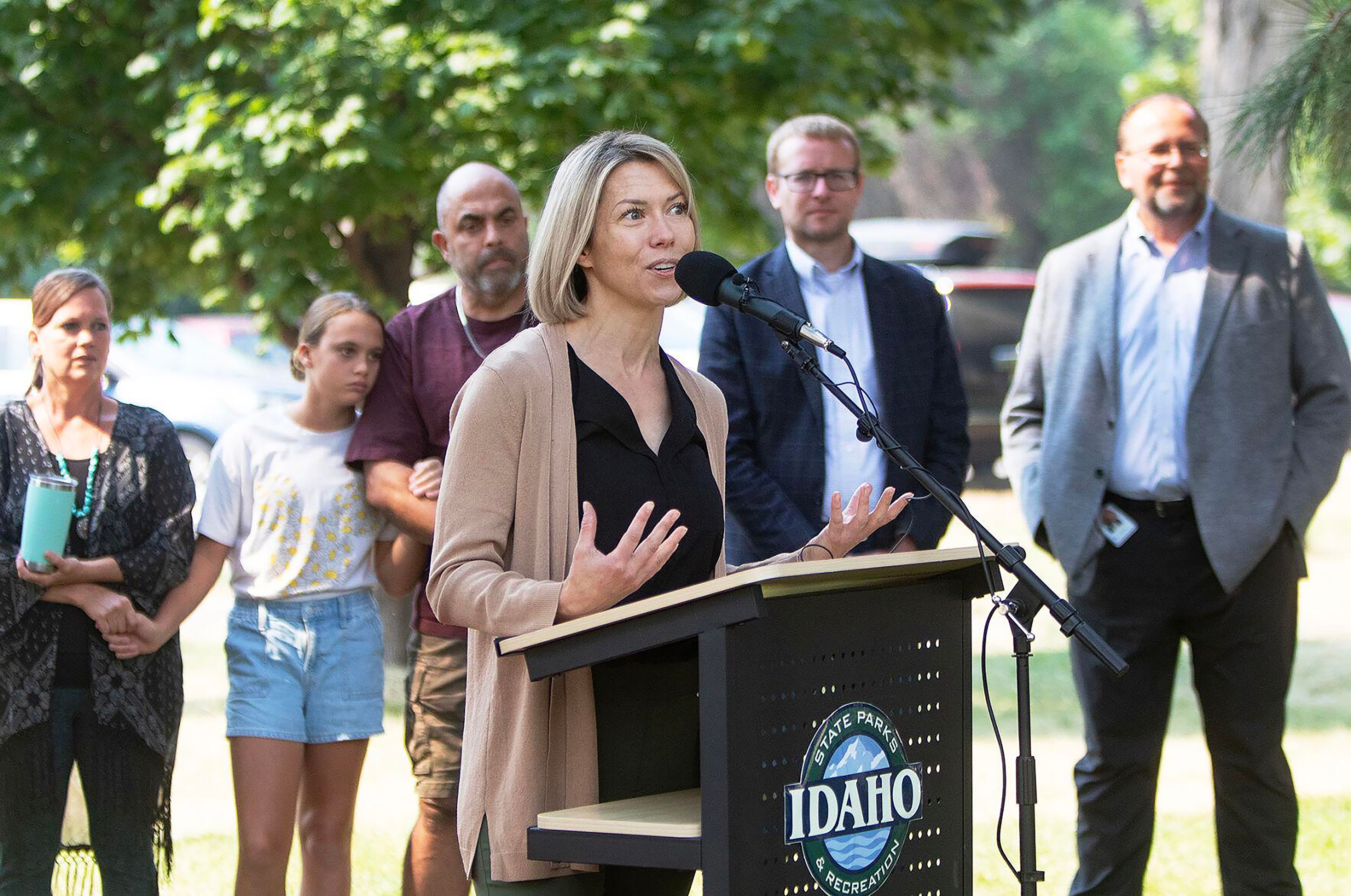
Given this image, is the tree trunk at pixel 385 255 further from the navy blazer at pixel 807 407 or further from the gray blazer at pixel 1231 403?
the gray blazer at pixel 1231 403

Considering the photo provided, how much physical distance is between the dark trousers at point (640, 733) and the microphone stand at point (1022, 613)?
1.69ft

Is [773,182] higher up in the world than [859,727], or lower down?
higher up

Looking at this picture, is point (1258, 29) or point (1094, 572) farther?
point (1258, 29)

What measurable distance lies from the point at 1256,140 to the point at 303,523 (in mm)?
3037

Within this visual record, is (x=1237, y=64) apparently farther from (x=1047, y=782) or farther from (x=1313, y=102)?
(x=1313, y=102)

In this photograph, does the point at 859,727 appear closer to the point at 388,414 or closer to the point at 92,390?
the point at 388,414

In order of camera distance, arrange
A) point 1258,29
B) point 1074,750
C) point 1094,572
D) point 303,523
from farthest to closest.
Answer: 1. point 1258,29
2. point 1074,750
3. point 1094,572
4. point 303,523

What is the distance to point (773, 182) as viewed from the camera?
4754 mm

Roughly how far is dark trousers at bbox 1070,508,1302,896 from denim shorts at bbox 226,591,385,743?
1.98m

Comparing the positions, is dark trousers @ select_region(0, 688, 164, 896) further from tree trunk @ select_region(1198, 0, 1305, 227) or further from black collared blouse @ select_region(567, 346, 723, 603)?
tree trunk @ select_region(1198, 0, 1305, 227)

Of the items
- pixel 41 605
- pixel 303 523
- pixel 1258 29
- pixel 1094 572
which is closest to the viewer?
pixel 41 605

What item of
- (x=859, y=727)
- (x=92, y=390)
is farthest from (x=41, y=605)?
(x=859, y=727)

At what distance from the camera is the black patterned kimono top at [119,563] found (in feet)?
12.9

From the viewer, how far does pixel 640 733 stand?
109 inches
